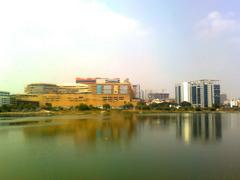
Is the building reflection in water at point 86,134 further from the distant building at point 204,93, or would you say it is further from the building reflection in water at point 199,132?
the distant building at point 204,93

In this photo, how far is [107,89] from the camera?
3172 inches

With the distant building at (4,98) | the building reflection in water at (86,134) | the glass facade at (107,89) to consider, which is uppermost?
the glass facade at (107,89)

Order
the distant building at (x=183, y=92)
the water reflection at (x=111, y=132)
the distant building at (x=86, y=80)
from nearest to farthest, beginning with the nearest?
the water reflection at (x=111, y=132)
the distant building at (x=183, y=92)
the distant building at (x=86, y=80)

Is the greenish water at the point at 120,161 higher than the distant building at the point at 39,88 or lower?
lower

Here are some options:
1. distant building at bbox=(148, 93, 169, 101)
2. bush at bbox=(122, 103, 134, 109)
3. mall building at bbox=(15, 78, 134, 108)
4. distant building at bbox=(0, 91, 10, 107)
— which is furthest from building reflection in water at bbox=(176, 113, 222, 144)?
distant building at bbox=(148, 93, 169, 101)

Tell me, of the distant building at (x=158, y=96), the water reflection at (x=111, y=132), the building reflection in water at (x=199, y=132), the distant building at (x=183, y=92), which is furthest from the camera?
the distant building at (x=158, y=96)

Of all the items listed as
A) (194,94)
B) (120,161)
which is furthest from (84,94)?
(120,161)

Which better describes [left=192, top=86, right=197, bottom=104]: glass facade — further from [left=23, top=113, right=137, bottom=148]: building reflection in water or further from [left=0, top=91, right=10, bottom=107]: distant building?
[left=23, top=113, right=137, bottom=148]: building reflection in water

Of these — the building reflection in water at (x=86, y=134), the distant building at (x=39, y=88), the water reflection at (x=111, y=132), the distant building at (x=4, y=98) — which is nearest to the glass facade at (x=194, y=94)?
the distant building at (x=39, y=88)

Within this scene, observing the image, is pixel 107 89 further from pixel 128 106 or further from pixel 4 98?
pixel 4 98

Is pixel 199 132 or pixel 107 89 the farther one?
pixel 107 89

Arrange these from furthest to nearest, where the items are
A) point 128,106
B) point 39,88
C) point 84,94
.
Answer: point 39,88 → point 84,94 → point 128,106

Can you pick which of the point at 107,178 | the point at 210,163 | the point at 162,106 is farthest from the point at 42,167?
the point at 162,106

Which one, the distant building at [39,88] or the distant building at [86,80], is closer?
the distant building at [39,88]
